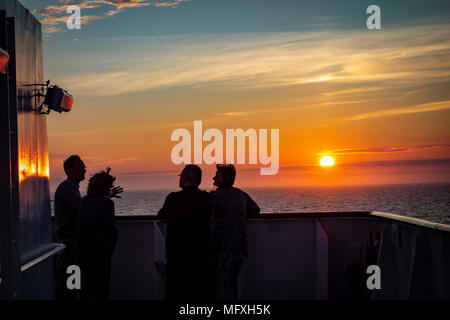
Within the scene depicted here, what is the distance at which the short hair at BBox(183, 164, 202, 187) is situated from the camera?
4.02 m

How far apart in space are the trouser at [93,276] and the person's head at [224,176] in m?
1.28

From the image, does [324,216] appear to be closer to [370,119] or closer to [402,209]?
[402,209]

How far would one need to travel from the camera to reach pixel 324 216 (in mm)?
5805

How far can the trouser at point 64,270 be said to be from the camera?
4578 millimetres

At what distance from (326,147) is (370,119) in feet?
72.6

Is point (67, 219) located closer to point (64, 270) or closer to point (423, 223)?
point (64, 270)

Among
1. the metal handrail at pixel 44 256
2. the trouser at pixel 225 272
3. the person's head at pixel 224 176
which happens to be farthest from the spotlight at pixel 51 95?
the trouser at pixel 225 272

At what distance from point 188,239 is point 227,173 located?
833mm

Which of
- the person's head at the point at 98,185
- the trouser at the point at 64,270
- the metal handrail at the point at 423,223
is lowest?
the trouser at the point at 64,270

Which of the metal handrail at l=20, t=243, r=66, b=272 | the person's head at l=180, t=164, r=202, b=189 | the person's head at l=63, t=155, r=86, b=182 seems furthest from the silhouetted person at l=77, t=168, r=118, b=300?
the person's head at l=180, t=164, r=202, b=189

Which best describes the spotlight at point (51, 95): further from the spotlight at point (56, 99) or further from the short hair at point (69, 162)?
the short hair at point (69, 162)

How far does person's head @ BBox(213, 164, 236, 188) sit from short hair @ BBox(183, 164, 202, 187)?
1.34 ft

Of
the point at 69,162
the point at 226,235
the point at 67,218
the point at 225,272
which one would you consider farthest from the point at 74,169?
the point at 225,272

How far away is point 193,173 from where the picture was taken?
4.04 metres
